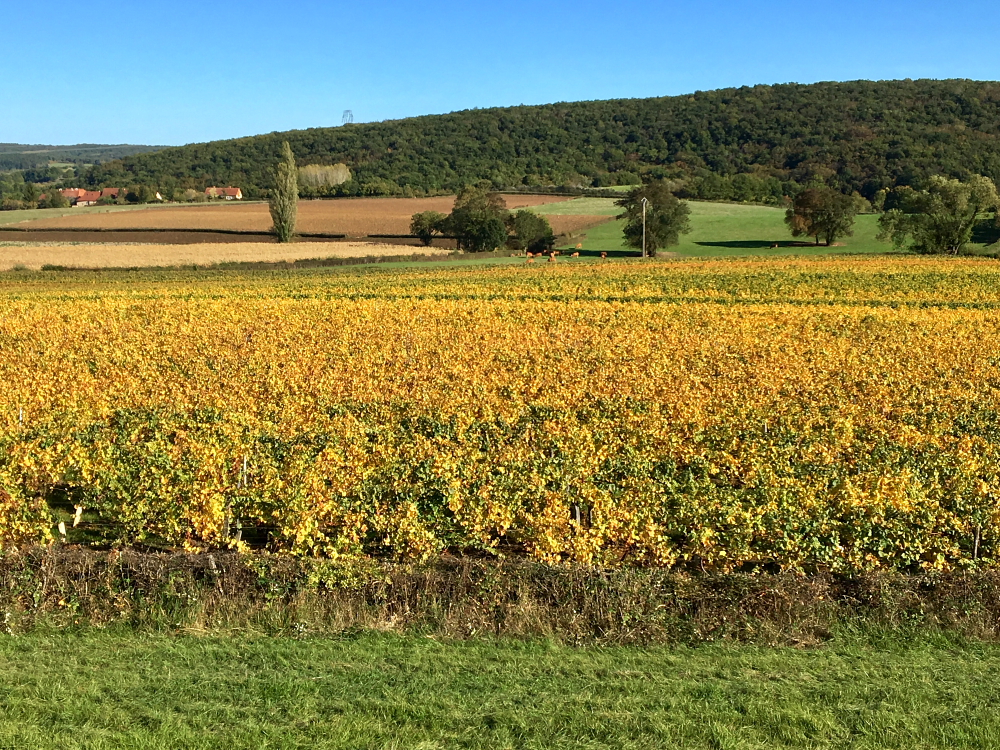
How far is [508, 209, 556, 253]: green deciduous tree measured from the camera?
92.1 metres

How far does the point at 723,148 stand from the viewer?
558 ft

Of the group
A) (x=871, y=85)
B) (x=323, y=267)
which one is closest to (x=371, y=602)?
(x=323, y=267)

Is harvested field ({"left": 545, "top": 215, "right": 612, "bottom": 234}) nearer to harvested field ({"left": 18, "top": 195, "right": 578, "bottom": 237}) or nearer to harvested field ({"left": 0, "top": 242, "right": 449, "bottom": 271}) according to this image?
harvested field ({"left": 18, "top": 195, "right": 578, "bottom": 237})

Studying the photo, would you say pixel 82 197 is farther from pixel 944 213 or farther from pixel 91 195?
→ pixel 944 213

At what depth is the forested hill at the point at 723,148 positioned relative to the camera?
14000cm

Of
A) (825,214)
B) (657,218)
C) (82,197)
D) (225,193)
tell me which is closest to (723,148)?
(825,214)

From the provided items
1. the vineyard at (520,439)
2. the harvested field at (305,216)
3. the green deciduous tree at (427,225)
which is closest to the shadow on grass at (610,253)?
the green deciduous tree at (427,225)

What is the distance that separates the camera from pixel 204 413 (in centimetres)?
1658

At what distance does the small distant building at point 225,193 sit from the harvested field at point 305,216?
17505mm

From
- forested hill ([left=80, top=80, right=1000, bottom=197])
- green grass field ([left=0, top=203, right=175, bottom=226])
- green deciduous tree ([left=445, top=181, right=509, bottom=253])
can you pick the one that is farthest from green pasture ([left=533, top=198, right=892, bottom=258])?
green grass field ([left=0, top=203, right=175, bottom=226])

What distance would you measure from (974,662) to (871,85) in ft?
632

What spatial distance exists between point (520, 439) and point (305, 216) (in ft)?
382

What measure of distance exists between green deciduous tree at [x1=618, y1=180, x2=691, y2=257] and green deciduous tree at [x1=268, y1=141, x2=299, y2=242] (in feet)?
121

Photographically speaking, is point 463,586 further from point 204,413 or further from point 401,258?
point 401,258
